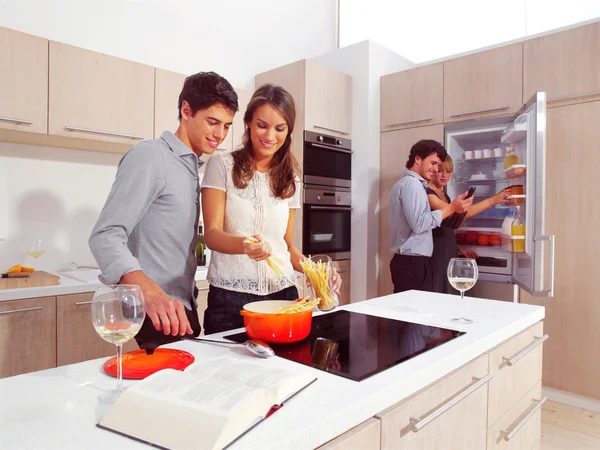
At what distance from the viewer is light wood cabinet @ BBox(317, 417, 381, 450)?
→ 0.75 m

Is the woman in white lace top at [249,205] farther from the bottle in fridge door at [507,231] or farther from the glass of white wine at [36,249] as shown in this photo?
the bottle in fridge door at [507,231]

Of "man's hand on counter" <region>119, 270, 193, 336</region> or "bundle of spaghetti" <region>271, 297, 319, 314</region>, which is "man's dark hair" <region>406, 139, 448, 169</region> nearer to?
"bundle of spaghetti" <region>271, 297, 319, 314</region>

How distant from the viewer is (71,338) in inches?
88.9

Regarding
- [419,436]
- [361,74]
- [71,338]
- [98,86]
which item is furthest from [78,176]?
[419,436]

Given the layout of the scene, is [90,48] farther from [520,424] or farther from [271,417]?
[520,424]

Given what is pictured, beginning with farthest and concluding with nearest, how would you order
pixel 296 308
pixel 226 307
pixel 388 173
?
pixel 388 173, pixel 226 307, pixel 296 308

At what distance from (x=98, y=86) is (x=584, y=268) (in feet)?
10.1

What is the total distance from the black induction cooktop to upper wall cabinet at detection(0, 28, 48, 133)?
1836 mm

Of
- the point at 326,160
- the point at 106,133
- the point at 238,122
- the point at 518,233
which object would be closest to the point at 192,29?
the point at 238,122

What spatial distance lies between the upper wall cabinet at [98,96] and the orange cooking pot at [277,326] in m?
1.91

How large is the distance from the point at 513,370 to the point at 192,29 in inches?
124

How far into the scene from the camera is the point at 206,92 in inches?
57.4

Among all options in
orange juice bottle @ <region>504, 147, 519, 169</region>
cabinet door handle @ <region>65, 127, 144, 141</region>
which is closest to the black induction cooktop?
cabinet door handle @ <region>65, 127, 144, 141</region>

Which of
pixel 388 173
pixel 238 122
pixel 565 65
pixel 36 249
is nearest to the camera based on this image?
pixel 36 249
